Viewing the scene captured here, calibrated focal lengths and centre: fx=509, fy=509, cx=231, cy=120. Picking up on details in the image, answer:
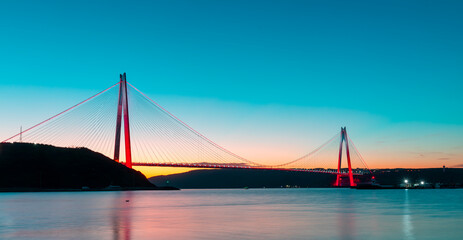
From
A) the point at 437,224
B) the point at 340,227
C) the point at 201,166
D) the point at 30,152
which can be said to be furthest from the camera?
the point at 30,152

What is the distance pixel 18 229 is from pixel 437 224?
863 inches

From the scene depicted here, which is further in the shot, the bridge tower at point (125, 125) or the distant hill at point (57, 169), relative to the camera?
the distant hill at point (57, 169)

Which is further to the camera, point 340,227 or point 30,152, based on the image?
point 30,152

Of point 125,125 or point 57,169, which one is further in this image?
point 57,169

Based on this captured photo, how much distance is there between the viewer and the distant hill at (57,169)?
125 m

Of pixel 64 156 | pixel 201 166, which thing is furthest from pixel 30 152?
pixel 201 166

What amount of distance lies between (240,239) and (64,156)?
131 m

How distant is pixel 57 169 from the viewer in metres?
132

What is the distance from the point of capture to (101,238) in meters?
20.3

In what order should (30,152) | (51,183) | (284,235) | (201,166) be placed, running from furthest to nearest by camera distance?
(30,152) → (51,183) → (201,166) → (284,235)

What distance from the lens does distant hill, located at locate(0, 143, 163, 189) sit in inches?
4938

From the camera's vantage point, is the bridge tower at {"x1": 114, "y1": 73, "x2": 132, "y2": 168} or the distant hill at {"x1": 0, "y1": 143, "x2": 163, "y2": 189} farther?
the distant hill at {"x1": 0, "y1": 143, "x2": 163, "y2": 189}

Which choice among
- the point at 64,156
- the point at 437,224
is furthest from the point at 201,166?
the point at 437,224

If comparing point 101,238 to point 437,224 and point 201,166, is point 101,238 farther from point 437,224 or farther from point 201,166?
point 201,166
